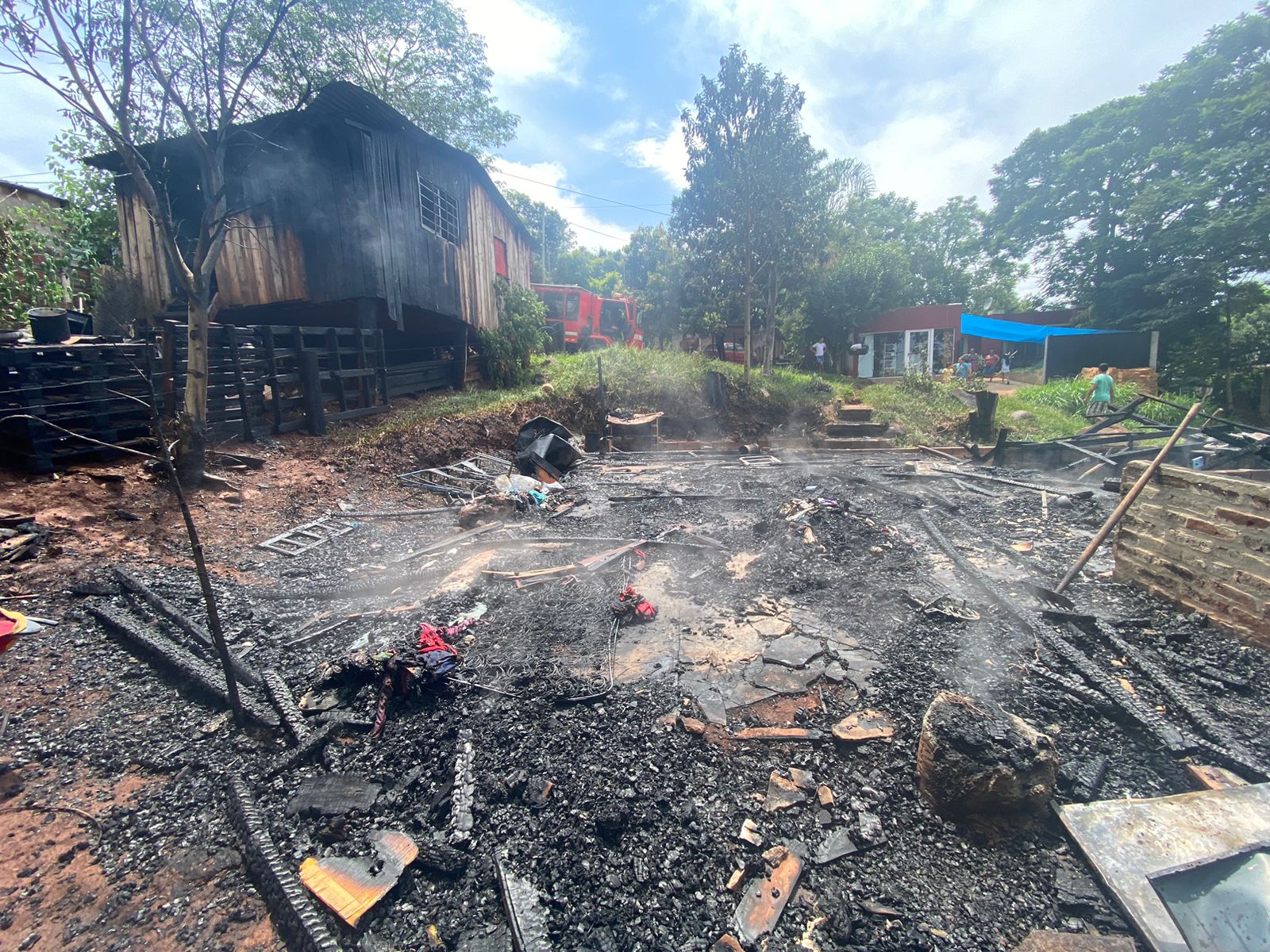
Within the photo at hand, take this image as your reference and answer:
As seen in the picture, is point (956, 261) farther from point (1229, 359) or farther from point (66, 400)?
point (66, 400)

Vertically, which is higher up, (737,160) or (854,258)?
(737,160)

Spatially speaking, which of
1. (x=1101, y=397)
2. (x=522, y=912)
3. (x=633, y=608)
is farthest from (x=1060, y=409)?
(x=522, y=912)

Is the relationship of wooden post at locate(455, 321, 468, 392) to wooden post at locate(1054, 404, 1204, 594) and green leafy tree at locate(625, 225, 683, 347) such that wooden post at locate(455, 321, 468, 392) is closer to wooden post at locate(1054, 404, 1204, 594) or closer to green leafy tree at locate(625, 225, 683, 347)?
wooden post at locate(1054, 404, 1204, 594)

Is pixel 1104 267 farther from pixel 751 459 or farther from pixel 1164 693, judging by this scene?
pixel 1164 693

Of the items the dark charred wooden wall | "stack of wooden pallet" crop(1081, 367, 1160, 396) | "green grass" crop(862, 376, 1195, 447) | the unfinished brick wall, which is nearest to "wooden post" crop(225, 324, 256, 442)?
the dark charred wooden wall

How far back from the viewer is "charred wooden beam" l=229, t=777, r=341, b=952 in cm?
194

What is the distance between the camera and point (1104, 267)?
84.3 feet

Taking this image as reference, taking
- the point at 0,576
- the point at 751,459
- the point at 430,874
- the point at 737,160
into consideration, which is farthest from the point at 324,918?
the point at 737,160

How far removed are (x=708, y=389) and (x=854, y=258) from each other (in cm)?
1248

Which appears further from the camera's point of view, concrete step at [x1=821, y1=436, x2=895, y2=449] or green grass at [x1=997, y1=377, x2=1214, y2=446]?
green grass at [x1=997, y1=377, x2=1214, y2=446]

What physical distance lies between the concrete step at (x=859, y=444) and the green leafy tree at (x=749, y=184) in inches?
183

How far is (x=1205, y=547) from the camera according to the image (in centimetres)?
397

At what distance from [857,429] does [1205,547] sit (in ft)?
35.2

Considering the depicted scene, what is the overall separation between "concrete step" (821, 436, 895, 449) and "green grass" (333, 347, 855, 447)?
122 inches
